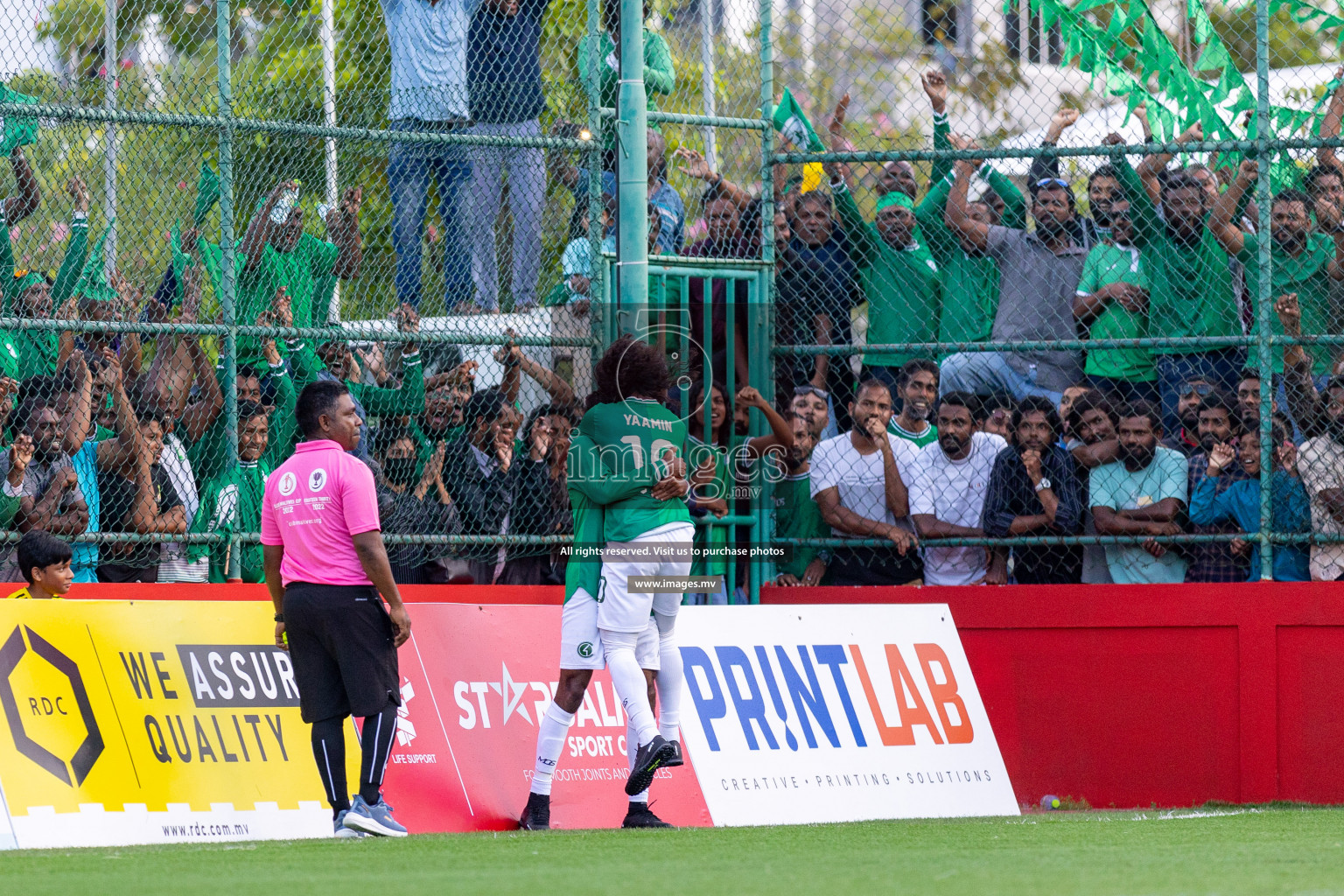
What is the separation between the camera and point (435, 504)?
372 inches

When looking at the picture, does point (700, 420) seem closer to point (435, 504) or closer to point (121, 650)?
point (435, 504)

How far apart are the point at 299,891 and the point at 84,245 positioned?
4.28 metres

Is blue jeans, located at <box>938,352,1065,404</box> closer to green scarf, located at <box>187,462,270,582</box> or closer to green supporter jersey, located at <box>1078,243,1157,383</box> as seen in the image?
green supporter jersey, located at <box>1078,243,1157,383</box>

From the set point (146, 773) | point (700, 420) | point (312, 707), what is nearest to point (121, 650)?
point (146, 773)

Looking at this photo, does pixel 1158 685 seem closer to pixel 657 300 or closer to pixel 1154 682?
pixel 1154 682

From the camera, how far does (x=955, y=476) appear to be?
396 inches

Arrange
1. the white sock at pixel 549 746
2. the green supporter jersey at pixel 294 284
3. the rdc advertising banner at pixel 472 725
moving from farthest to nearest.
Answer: the green supporter jersey at pixel 294 284
the white sock at pixel 549 746
the rdc advertising banner at pixel 472 725

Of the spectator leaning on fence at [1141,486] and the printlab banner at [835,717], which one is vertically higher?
the spectator leaning on fence at [1141,486]

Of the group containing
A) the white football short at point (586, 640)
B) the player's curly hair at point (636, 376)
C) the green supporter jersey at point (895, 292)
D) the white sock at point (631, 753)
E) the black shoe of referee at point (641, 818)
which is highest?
the green supporter jersey at point (895, 292)

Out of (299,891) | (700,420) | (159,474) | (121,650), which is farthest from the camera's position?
(700,420)

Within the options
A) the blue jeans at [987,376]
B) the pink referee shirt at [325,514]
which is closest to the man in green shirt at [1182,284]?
the blue jeans at [987,376]

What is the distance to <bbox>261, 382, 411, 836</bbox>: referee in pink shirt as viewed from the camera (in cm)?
753

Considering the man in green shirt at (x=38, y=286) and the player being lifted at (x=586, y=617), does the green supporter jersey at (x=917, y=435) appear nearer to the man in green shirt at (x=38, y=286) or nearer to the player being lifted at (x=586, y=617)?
the player being lifted at (x=586, y=617)

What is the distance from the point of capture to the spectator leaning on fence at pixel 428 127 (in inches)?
375
